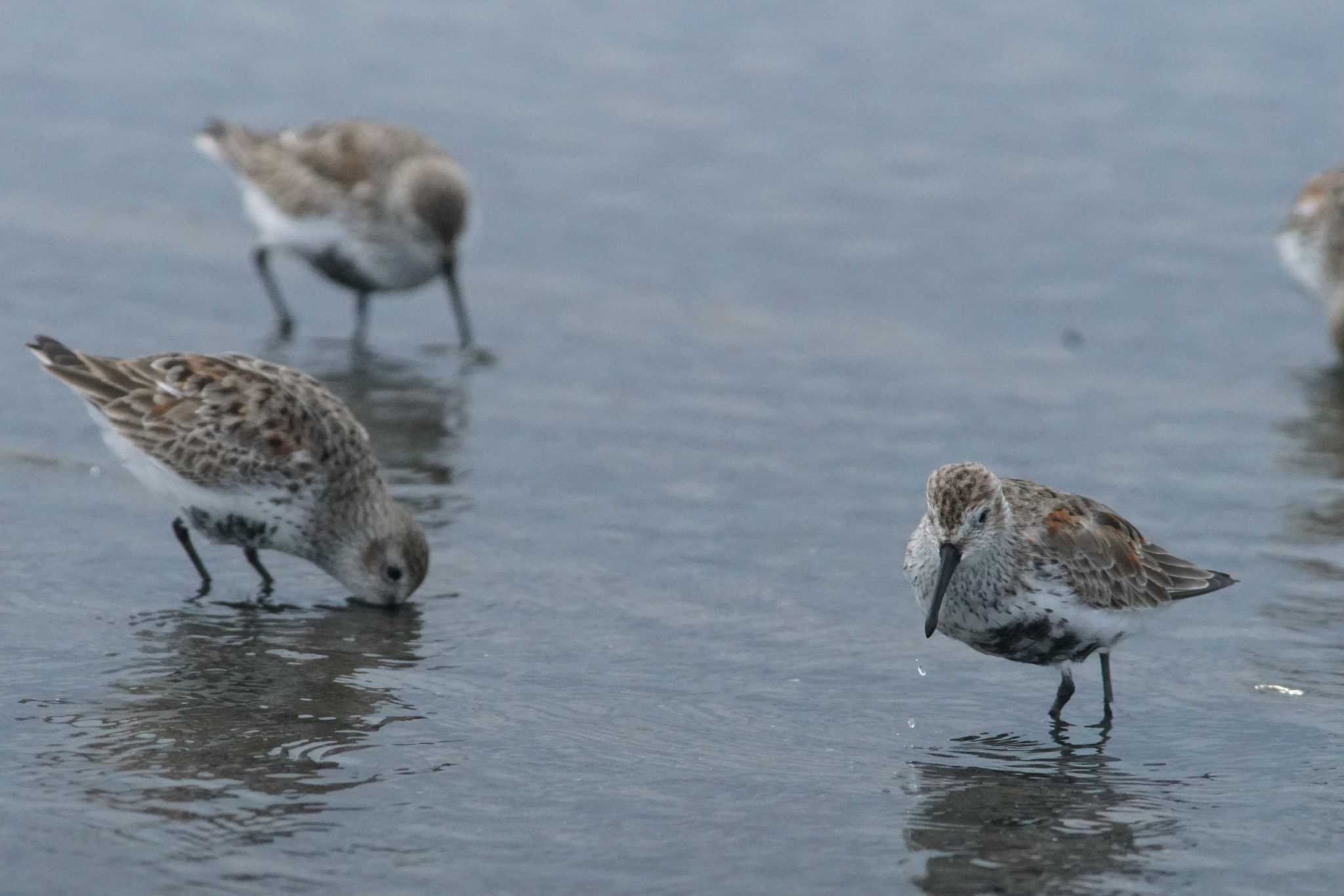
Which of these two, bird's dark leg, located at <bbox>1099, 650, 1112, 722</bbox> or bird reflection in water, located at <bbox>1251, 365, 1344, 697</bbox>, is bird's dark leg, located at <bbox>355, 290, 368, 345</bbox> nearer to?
bird reflection in water, located at <bbox>1251, 365, 1344, 697</bbox>

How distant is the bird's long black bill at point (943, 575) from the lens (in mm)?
7668

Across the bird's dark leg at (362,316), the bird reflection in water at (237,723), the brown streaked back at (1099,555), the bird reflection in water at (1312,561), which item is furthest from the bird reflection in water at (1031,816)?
the bird's dark leg at (362,316)

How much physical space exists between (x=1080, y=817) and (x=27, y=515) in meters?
5.49

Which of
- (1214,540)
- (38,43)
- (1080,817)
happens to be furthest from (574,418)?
(38,43)

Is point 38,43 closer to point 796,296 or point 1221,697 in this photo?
point 796,296

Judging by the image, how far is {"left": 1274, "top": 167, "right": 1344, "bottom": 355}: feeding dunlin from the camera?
1473 cm

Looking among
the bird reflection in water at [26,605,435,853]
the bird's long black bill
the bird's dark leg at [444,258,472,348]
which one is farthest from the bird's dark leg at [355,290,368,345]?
the bird's long black bill

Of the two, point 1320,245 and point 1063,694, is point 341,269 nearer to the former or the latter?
point 1320,245

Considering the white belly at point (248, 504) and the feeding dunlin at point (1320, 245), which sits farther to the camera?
the feeding dunlin at point (1320, 245)

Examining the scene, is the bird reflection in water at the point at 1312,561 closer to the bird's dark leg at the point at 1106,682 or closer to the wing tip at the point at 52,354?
the bird's dark leg at the point at 1106,682

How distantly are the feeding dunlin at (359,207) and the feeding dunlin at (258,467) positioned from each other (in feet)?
15.2

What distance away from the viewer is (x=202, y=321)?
14.3m

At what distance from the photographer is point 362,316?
14.9m

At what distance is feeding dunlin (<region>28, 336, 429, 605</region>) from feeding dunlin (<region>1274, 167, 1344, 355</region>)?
7.82 m
